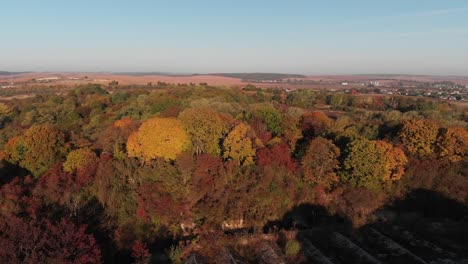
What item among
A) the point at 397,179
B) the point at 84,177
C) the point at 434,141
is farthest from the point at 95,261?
the point at 434,141

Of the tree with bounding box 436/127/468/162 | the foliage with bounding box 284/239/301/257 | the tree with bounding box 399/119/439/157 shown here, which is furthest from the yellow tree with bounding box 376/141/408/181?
the foliage with bounding box 284/239/301/257

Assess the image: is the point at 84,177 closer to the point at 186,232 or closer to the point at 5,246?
the point at 186,232

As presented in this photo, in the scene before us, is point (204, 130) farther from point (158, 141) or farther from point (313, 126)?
point (313, 126)

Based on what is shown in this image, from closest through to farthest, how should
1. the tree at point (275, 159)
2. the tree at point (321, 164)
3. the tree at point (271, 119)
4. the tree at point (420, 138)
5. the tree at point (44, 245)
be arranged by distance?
the tree at point (44, 245), the tree at point (321, 164), the tree at point (275, 159), the tree at point (420, 138), the tree at point (271, 119)

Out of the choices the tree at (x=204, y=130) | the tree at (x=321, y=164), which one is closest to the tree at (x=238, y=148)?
the tree at (x=204, y=130)

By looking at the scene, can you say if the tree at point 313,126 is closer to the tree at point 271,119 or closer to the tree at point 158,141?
the tree at point 271,119

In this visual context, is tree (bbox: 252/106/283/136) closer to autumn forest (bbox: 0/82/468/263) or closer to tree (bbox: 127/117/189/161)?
autumn forest (bbox: 0/82/468/263)
